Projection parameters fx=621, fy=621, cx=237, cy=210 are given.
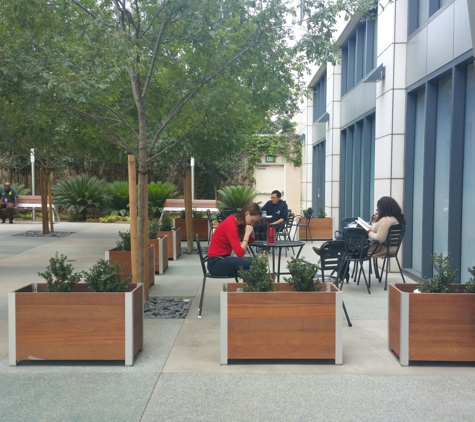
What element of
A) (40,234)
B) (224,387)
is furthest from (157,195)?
(224,387)

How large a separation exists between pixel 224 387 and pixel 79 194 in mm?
20014

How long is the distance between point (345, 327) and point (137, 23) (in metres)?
4.68

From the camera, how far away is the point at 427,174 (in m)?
9.84

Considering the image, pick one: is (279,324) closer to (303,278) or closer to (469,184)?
(303,278)

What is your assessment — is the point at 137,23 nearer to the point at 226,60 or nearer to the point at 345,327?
the point at 226,60

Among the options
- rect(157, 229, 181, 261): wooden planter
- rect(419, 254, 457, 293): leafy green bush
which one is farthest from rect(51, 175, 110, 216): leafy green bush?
rect(419, 254, 457, 293): leafy green bush

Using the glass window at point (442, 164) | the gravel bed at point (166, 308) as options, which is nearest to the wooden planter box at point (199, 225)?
the glass window at point (442, 164)

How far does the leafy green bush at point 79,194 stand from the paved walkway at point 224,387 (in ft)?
57.7

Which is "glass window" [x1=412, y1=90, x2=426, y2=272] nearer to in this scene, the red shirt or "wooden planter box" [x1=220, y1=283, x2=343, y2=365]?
the red shirt

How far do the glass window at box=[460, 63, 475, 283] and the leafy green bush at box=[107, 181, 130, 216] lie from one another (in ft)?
56.1

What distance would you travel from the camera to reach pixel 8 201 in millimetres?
22641

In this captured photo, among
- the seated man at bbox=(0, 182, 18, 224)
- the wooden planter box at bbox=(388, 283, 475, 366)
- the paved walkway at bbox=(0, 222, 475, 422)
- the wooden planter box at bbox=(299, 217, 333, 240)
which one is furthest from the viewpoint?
the seated man at bbox=(0, 182, 18, 224)

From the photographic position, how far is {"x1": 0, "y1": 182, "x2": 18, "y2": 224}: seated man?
22.4 meters

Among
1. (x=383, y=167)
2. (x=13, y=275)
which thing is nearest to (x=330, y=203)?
(x=383, y=167)
